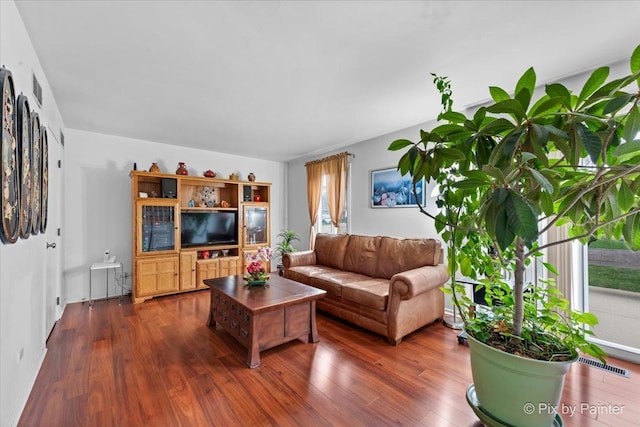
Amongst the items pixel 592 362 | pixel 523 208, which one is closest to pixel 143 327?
pixel 523 208

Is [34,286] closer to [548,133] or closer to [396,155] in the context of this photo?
[548,133]

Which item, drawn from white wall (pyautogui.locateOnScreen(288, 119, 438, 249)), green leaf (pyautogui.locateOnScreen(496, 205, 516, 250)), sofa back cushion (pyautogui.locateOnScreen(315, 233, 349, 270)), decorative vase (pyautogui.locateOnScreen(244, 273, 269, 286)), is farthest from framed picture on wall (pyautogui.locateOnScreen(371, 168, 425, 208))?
green leaf (pyautogui.locateOnScreen(496, 205, 516, 250))

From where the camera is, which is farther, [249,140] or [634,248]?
[249,140]

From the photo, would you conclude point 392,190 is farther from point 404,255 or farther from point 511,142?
point 511,142

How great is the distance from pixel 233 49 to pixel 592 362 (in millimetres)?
3858

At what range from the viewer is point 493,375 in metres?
1.23

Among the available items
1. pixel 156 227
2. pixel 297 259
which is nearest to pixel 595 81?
pixel 297 259

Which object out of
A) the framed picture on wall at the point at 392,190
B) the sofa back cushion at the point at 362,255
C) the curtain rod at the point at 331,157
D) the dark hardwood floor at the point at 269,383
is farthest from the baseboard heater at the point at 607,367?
the curtain rod at the point at 331,157

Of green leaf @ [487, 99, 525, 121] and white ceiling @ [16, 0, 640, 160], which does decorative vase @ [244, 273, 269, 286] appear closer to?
white ceiling @ [16, 0, 640, 160]

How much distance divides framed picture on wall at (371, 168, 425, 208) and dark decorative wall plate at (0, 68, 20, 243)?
3549mm

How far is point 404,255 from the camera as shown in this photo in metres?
3.26

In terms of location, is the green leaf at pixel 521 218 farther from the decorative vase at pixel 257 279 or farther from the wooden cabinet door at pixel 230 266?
the wooden cabinet door at pixel 230 266

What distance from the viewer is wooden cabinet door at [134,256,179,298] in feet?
A: 12.5

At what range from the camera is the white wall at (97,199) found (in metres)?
3.79
